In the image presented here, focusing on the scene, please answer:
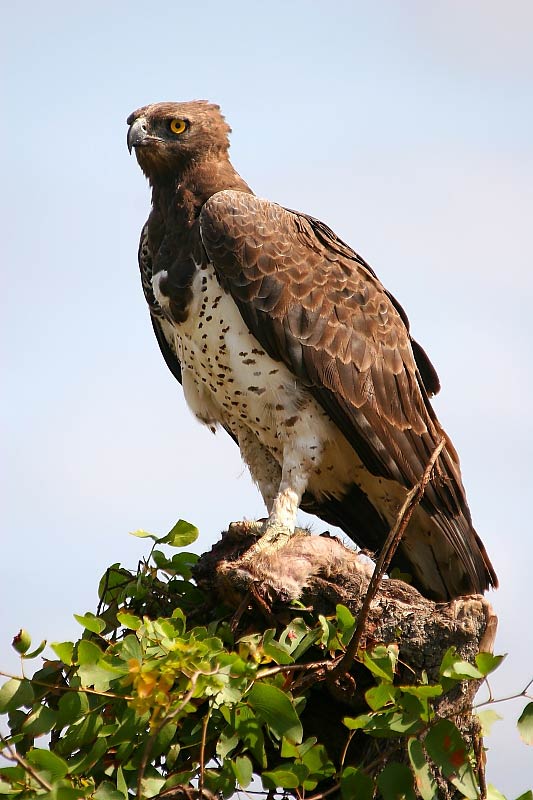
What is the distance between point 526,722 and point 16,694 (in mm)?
2077

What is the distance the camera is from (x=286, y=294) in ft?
23.4

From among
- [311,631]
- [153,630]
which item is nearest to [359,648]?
[311,631]

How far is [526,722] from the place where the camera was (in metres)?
4.59

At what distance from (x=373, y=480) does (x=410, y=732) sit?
2959 mm

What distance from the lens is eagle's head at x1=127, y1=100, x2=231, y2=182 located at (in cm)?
773

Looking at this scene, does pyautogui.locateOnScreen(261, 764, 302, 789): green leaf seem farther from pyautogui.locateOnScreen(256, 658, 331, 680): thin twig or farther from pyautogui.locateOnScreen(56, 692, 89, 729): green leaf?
pyautogui.locateOnScreen(56, 692, 89, 729): green leaf

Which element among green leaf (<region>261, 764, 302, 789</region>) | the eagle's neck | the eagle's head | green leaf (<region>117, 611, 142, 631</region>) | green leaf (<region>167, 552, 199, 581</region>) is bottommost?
green leaf (<region>261, 764, 302, 789</region>)

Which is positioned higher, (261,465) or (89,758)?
(261,465)

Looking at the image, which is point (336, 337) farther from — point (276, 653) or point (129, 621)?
point (129, 621)

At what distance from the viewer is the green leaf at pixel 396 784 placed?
4.73m

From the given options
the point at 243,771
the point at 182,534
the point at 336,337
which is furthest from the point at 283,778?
the point at 336,337

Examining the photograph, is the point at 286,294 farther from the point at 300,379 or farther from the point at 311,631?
the point at 311,631

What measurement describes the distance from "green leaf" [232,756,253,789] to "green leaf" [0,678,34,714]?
2.98 ft

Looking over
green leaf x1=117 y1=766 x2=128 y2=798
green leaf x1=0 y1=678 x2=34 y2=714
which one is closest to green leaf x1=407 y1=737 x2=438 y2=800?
green leaf x1=117 y1=766 x2=128 y2=798
